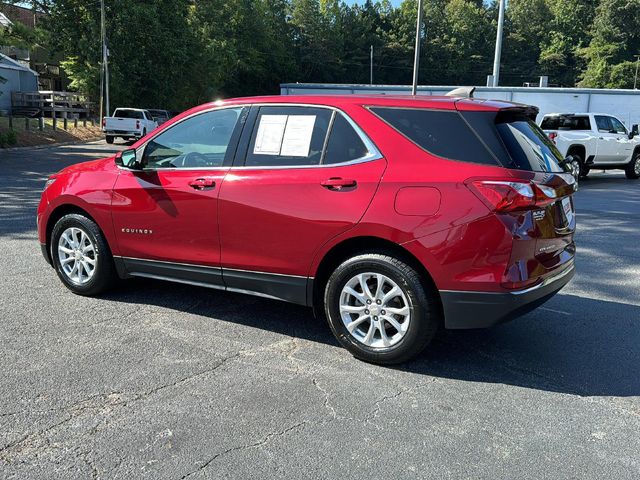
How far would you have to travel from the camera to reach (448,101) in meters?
3.89

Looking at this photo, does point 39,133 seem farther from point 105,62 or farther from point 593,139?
point 593,139

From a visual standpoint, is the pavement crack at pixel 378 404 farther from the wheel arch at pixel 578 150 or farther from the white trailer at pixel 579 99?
the white trailer at pixel 579 99

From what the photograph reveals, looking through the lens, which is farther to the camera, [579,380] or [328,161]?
[328,161]

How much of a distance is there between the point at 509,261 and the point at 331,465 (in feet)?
5.42

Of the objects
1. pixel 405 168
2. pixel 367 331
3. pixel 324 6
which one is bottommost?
pixel 367 331

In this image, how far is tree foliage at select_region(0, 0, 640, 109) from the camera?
36.3 m

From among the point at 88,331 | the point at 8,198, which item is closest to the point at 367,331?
the point at 88,331

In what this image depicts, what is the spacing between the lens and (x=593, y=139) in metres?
16.3

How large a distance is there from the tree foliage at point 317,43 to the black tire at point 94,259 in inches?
1332

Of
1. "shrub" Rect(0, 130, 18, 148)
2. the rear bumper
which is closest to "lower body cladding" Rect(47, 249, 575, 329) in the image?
the rear bumper

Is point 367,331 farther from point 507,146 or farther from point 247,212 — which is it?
point 507,146

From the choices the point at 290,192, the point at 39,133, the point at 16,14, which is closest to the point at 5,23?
the point at 16,14

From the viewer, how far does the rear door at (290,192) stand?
3.94m

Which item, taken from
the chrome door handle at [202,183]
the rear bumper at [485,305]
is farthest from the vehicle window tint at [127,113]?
the rear bumper at [485,305]
